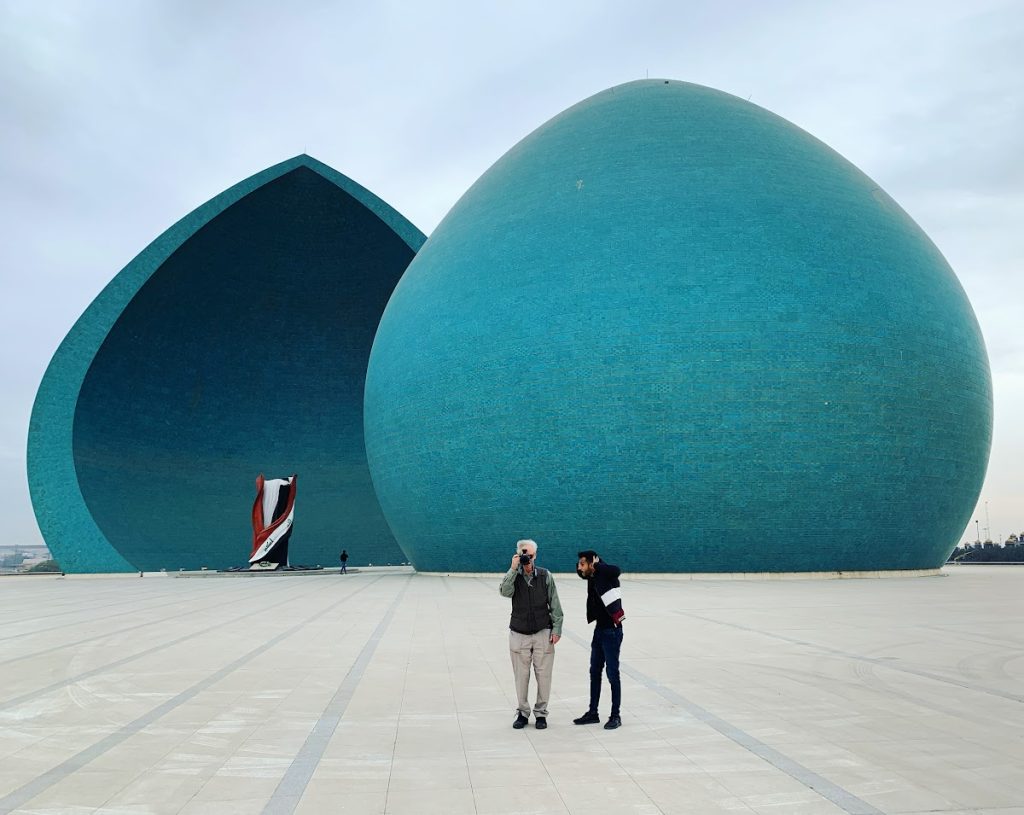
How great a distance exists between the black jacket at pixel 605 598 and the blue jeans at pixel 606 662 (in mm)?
65

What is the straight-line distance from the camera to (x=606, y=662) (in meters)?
6.23

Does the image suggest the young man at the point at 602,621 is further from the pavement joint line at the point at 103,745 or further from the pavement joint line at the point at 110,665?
the pavement joint line at the point at 110,665

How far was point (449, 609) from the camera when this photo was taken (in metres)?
14.4

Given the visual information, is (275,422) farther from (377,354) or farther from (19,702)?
(19,702)

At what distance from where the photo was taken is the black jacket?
6.16 m

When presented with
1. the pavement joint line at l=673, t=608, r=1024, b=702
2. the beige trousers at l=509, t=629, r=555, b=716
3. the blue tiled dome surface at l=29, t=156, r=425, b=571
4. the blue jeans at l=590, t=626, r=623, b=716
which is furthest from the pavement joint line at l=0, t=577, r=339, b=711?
the blue tiled dome surface at l=29, t=156, r=425, b=571

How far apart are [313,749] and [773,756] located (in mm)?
2632

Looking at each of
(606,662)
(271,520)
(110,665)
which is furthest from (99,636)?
(271,520)

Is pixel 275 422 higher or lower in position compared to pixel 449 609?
higher

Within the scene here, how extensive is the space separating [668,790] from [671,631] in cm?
654

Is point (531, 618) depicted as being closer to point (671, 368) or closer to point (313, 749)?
point (313, 749)

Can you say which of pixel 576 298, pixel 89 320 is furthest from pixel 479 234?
pixel 89 320

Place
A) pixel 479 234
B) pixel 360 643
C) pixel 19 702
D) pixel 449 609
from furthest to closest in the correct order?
pixel 479 234 → pixel 449 609 → pixel 360 643 → pixel 19 702

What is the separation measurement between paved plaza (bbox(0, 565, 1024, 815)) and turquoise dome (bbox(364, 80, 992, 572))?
918cm
